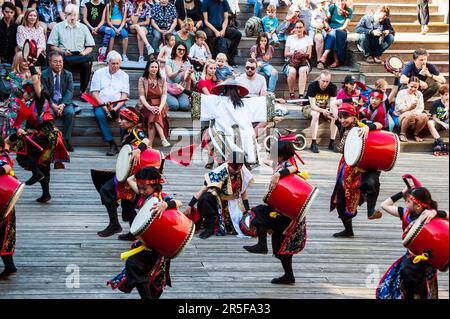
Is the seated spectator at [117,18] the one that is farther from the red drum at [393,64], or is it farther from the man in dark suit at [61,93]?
the red drum at [393,64]

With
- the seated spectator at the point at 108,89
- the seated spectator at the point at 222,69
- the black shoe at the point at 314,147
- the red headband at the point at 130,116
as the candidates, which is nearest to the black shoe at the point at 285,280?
the red headband at the point at 130,116

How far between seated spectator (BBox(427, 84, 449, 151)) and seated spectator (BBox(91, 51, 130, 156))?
140 inches

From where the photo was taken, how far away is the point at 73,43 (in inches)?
449

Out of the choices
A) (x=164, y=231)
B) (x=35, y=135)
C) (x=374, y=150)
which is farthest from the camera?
(x=35, y=135)

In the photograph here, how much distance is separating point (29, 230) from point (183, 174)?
91.9 inches

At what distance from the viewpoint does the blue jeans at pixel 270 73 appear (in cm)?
1191

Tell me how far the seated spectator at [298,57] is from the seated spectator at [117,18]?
78.6 inches

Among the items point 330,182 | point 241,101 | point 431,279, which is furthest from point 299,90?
point 431,279

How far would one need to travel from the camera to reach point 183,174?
10117mm

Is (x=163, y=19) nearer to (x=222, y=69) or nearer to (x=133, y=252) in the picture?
(x=222, y=69)

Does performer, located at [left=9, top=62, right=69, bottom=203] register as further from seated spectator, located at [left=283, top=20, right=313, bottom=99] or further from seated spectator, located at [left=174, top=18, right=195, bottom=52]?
seated spectator, located at [left=283, top=20, right=313, bottom=99]

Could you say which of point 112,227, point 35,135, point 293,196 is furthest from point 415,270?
point 35,135

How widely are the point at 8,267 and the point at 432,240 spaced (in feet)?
10.1
